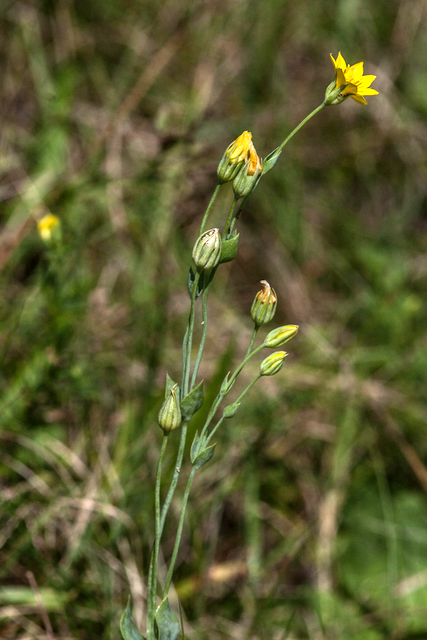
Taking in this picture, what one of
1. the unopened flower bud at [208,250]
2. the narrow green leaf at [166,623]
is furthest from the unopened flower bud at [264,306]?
the narrow green leaf at [166,623]

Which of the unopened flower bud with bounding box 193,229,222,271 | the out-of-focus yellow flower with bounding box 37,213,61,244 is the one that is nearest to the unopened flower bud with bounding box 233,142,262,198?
the unopened flower bud with bounding box 193,229,222,271

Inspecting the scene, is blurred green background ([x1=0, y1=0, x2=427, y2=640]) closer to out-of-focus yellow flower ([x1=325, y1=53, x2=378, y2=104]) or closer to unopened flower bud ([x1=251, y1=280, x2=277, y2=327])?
unopened flower bud ([x1=251, y1=280, x2=277, y2=327])

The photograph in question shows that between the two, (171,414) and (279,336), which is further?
(279,336)

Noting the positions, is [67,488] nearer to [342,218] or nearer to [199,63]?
[342,218]

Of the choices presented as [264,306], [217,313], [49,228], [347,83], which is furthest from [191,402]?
[217,313]

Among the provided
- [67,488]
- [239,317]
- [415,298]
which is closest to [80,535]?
[67,488]

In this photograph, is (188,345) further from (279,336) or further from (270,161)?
(270,161)

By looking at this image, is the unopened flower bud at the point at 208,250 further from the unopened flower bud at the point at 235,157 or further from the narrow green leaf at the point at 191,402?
the narrow green leaf at the point at 191,402
